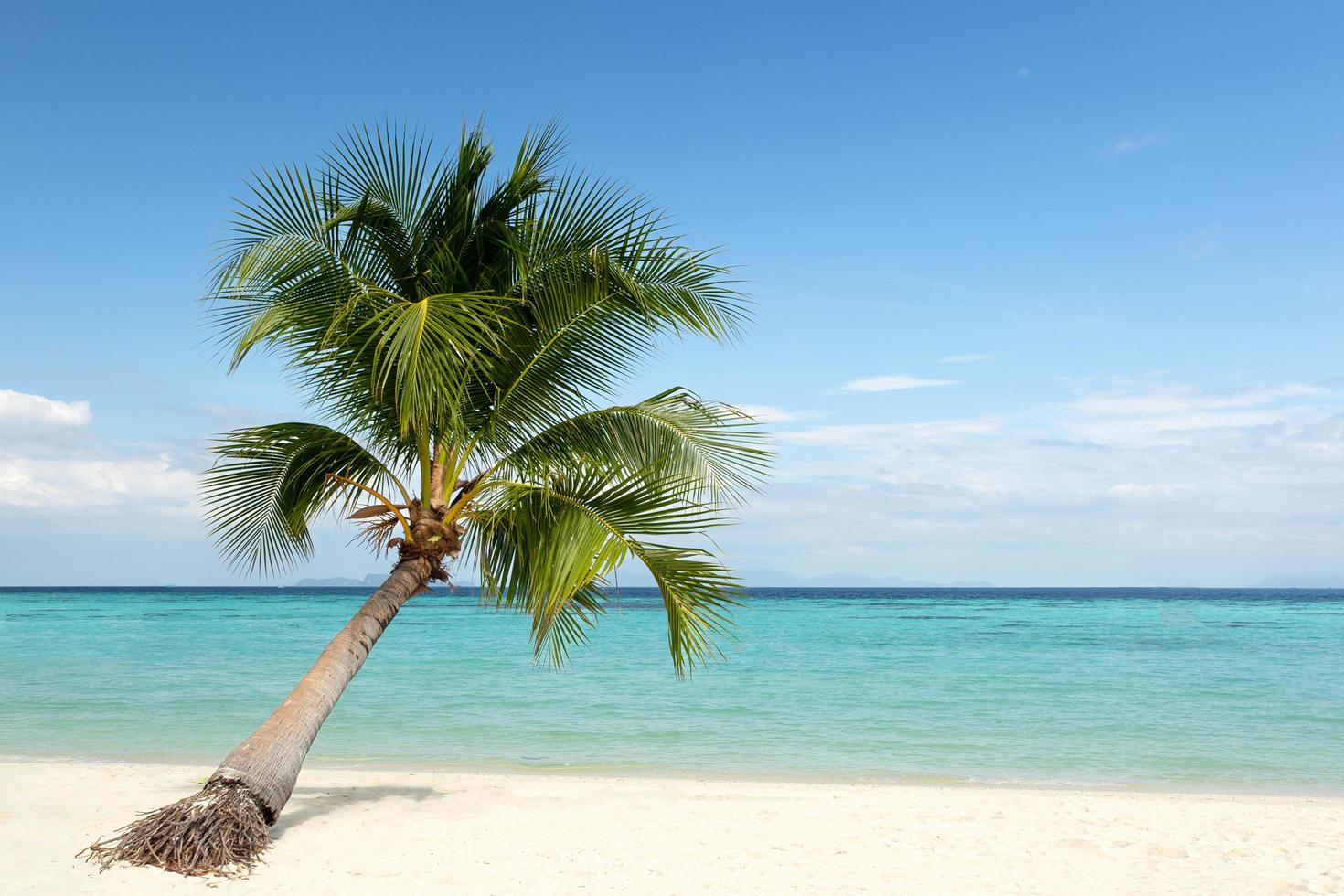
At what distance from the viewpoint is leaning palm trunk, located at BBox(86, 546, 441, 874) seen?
512 centimetres

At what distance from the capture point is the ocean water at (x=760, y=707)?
10680 millimetres

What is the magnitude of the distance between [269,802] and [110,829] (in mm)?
1658

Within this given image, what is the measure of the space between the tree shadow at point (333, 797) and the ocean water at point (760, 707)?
7.38ft

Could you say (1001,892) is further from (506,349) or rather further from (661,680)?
(661,680)

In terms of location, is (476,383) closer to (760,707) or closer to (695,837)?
(695,837)

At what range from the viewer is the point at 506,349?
6.48 m

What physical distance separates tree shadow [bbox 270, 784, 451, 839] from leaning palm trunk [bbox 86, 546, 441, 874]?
2.96ft

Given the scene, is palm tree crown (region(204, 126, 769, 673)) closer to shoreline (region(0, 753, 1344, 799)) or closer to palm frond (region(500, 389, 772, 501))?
palm frond (region(500, 389, 772, 501))

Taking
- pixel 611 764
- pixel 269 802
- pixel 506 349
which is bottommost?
pixel 611 764

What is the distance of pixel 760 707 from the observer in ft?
48.0

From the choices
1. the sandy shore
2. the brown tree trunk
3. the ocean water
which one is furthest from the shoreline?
the brown tree trunk

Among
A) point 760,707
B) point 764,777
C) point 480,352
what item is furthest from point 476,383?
point 760,707

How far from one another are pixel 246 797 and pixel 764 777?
5735 millimetres

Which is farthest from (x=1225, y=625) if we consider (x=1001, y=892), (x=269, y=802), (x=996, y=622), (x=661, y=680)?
(x=269, y=802)
